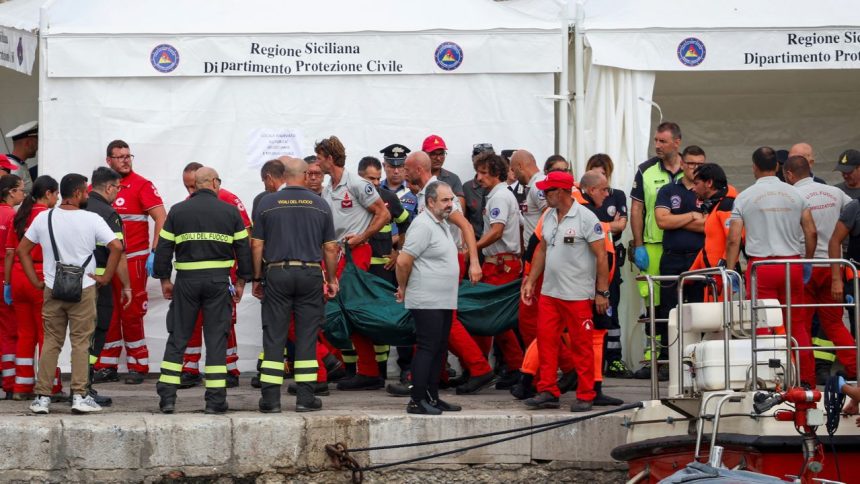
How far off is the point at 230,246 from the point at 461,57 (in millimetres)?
3240

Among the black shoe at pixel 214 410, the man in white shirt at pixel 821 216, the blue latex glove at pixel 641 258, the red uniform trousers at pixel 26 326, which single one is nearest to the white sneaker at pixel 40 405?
the red uniform trousers at pixel 26 326

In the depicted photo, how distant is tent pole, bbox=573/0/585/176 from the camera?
1209 cm

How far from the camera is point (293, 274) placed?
32.3 ft

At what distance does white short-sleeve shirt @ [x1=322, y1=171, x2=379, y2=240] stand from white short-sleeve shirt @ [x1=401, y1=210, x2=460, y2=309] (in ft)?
3.98

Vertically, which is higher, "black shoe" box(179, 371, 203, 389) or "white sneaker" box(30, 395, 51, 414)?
"black shoe" box(179, 371, 203, 389)

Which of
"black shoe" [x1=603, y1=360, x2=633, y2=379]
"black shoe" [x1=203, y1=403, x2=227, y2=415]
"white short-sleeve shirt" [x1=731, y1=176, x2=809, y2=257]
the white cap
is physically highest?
the white cap

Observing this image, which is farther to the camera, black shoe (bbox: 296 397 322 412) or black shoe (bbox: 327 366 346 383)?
black shoe (bbox: 327 366 346 383)

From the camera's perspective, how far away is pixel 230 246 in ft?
32.5

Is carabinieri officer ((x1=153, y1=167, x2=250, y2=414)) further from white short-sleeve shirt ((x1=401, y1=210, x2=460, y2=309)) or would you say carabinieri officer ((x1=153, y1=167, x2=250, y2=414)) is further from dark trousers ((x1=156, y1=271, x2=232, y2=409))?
white short-sleeve shirt ((x1=401, y1=210, x2=460, y2=309))

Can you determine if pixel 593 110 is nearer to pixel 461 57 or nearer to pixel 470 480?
pixel 461 57

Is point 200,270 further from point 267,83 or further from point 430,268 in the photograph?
point 267,83

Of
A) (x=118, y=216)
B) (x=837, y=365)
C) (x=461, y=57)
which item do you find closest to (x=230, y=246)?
(x=118, y=216)

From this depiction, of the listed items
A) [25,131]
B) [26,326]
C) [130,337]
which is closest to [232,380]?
[130,337]

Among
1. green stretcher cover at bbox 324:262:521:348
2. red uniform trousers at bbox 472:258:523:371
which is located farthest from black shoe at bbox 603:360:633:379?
green stretcher cover at bbox 324:262:521:348
